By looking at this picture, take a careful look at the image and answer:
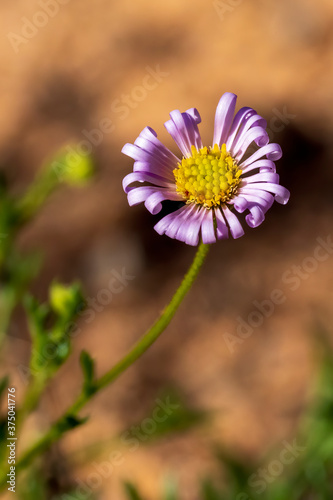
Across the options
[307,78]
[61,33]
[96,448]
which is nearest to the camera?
[96,448]

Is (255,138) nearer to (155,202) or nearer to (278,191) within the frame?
(278,191)

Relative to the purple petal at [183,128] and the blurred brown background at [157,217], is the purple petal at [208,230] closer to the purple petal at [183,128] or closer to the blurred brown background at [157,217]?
the purple petal at [183,128]

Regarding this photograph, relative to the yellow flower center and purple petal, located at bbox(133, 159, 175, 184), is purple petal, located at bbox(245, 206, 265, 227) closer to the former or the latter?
the yellow flower center

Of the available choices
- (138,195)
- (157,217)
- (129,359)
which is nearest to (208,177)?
(138,195)

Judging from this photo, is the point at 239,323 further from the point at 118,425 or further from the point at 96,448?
the point at 96,448

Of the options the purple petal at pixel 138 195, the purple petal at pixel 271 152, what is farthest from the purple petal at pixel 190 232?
the purple petal at pixel 271 152

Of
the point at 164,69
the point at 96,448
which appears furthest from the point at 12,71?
the point at 96,448

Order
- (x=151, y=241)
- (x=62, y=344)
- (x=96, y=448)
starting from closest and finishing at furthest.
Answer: (x=62, y=344)
(x=96, y=448)
(x=151, y=241)
